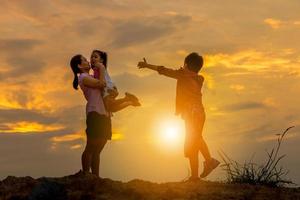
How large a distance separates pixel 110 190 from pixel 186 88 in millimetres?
2831

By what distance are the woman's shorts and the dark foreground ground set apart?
808 mm

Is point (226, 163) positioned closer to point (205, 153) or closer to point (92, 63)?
point (205, 153)

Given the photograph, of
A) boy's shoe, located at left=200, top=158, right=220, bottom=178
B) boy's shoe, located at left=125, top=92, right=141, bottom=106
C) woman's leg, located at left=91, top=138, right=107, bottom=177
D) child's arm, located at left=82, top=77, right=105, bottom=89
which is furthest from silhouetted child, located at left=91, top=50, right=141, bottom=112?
boy's shoe, located at left=200, top=158, right=220, bottom=178

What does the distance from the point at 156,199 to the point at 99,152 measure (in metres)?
→ 1.98

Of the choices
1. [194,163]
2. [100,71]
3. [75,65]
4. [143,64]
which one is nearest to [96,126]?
[100,71]

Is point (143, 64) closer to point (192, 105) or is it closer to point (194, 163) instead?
point (192, 105)

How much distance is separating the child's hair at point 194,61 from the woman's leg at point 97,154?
1996 mm

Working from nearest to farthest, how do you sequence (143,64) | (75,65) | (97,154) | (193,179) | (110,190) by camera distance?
(110,190) → (97,154) → (75,65) → (193,179) → (143,64)

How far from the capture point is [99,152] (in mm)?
9578

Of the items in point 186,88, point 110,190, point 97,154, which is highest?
point 186,88

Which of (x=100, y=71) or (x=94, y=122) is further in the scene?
(x=100, y=71)

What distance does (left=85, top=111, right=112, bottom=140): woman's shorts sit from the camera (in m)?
9.46

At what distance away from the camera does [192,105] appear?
1030cm

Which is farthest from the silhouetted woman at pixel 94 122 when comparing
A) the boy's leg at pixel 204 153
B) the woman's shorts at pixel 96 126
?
the boy's leg at pixel 204 153
